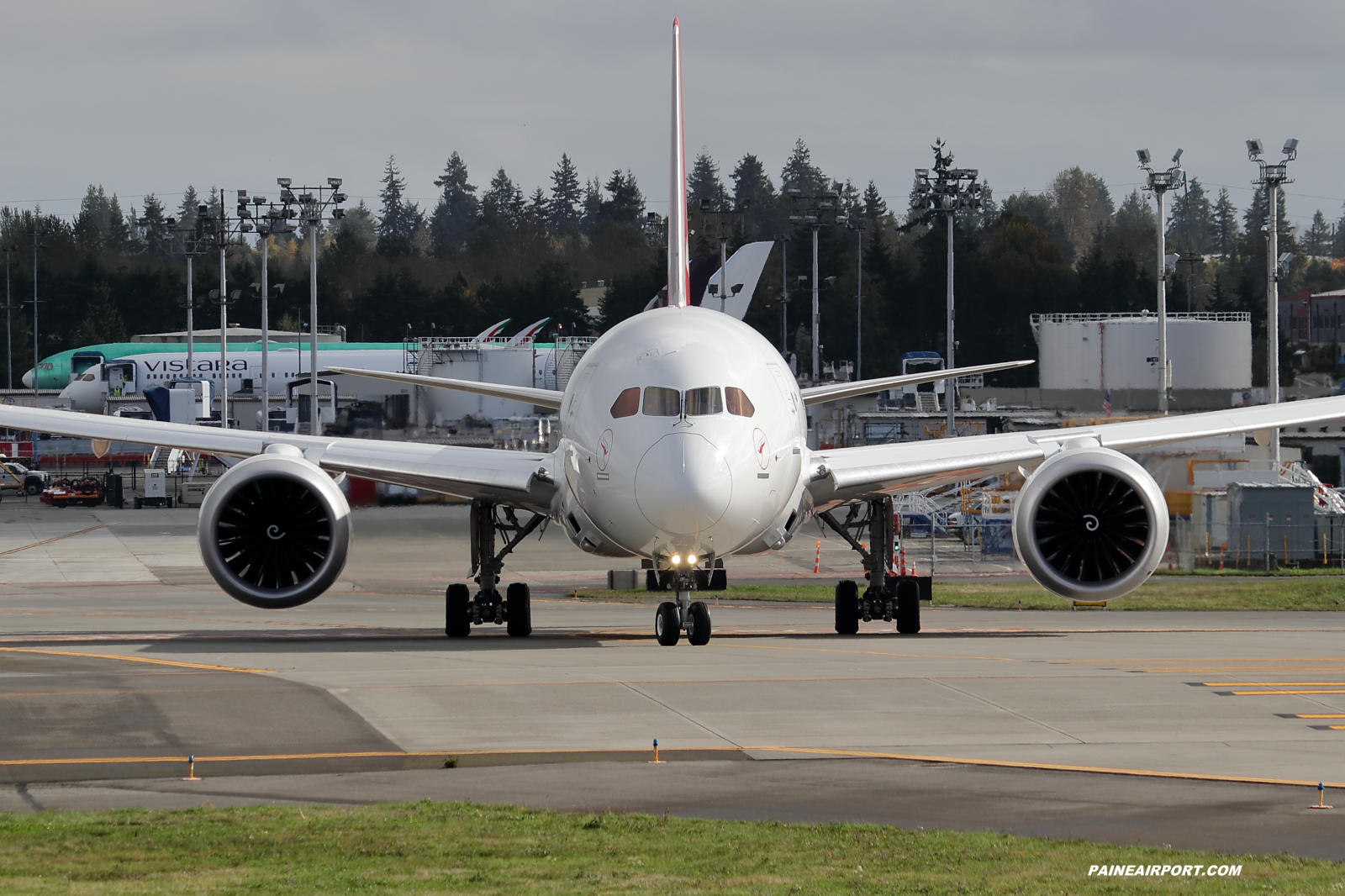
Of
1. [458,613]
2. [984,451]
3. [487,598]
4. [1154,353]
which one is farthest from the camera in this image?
[1154,353]

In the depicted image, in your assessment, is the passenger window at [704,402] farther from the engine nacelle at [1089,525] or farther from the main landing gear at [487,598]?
the main landing gear at [487,598]

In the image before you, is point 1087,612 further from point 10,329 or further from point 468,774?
point 10,329

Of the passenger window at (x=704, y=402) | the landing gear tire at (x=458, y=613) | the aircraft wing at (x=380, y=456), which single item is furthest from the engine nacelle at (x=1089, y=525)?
the landing gear tire at (x=458, y=613)

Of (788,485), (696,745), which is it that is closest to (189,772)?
(696,745)

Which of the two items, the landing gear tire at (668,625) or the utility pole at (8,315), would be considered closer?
the landing gear tire at (668,625)

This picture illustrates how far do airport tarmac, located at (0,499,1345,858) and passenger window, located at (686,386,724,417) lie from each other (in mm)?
3281

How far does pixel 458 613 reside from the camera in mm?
26641

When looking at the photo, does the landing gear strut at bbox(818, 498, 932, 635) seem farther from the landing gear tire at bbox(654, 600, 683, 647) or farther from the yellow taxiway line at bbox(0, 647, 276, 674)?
the yellow taxiway line at bbox(0, 647, 276, 674)

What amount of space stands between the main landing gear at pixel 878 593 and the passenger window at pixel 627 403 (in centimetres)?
669

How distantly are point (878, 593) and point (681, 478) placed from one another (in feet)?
26.5

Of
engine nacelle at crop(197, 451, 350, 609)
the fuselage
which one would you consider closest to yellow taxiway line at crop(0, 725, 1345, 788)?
the fuselage

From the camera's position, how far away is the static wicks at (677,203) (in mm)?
26844

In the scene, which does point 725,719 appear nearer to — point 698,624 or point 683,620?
point 683,620

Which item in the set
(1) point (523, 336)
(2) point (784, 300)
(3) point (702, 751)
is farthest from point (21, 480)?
(3) point (702, 751)
